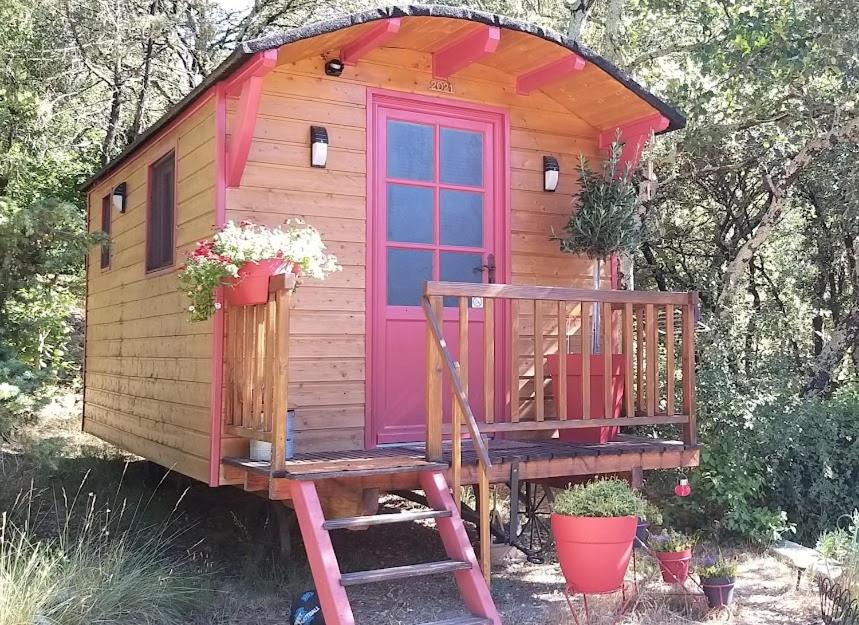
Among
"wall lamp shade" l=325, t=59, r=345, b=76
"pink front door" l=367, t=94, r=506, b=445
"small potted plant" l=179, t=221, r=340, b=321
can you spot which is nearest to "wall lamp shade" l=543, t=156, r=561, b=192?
"pink front door" l=367, t=94, r=506, b=445

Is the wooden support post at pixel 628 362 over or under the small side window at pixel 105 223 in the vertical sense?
under

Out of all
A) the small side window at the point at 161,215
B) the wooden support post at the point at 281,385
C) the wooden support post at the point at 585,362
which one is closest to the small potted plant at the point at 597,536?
the wooden support post at the point at 585,362

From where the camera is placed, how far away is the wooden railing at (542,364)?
4246mm

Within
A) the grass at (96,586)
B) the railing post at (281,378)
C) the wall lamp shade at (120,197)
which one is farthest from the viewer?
the wall lamp shade at (120,197)

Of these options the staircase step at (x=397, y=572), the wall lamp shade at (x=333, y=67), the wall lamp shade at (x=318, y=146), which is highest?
the wall lamp shade at (x=333, y=67)

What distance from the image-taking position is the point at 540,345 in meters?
4.69

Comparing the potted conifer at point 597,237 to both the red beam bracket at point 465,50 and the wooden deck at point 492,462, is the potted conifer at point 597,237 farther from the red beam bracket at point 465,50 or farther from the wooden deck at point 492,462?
the red beam bracket at point 465,50

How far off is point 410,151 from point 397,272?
2.60 ft

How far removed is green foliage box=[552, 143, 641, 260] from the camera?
18.3 ft

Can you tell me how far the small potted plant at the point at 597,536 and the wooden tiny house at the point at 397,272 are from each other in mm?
429

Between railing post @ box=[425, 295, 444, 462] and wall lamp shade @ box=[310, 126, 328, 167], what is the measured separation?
124 centimetres

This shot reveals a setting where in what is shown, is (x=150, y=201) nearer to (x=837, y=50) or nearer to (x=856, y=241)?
(x=837, y=50)

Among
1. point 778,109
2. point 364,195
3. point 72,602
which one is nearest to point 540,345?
point 364,195

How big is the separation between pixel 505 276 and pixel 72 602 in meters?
3.21
